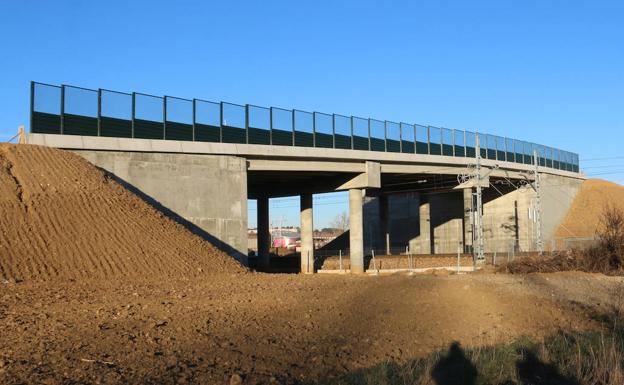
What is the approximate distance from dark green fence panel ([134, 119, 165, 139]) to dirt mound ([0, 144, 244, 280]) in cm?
434

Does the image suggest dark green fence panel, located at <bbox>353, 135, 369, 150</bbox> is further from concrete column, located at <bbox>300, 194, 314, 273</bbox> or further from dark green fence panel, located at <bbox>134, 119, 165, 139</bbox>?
dark green fence panel, located at <bbox>134, 119, 165, 139</bbox>

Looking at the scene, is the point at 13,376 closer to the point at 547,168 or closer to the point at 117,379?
the point at 117,379

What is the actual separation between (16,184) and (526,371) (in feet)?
56.3

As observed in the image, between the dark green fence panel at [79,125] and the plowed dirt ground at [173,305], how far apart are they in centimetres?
259

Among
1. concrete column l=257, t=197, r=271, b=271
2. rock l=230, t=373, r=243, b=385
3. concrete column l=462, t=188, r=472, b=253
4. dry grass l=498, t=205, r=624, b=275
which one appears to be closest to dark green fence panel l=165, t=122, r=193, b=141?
dry grass l=498, t=205, r=624, b=275

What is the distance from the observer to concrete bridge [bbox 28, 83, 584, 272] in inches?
1064

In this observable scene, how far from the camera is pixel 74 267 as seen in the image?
56.3ft

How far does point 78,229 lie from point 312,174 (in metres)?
23.4

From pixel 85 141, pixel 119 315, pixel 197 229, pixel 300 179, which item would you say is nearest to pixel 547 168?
pixel 300 179

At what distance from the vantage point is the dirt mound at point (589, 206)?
58.2 meters

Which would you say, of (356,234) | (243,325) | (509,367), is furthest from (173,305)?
(356,234)

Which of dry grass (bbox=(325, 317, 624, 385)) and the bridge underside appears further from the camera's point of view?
the bridge underside

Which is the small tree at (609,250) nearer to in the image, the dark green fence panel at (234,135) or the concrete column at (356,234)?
the dark green fence panel at (234,135)

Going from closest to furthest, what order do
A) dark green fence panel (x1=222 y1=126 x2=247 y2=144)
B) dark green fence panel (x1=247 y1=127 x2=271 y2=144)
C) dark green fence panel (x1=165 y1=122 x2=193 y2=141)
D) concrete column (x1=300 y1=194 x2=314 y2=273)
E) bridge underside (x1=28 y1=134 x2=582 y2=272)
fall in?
bridge underside (x1=28 y1=134 x2=582 y2=272)
dark green fence panel (x1=165 y1=122 x2=193 y2=141)
dark green fence panel (x1=222 y1=126 x2=247 y2=144)
dark green fence panel (x1=247 y1=127 x2=271 y2=144)
concrete column (x1=300 y1=194 x2=314 y2=273)
